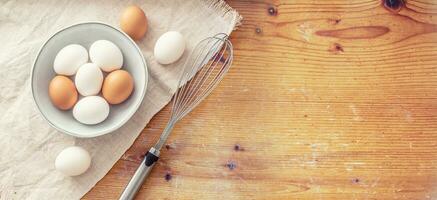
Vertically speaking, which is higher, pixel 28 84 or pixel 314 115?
pixel 28 84

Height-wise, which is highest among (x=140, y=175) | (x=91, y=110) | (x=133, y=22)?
(x=133, y=22)

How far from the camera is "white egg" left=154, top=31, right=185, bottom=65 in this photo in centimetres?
93

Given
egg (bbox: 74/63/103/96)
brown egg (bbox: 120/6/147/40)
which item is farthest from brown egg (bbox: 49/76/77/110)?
brown egg (bbox: 120/6/147/40)

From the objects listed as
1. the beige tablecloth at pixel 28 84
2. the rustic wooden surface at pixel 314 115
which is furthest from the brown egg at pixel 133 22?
the rustic wooden surface at pixel 314 115

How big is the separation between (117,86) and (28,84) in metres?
0.15

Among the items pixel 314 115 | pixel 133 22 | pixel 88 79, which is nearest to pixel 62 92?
pixel 88 79

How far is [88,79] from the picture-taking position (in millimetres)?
892

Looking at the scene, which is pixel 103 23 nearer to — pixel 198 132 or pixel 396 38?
pixel 198 132

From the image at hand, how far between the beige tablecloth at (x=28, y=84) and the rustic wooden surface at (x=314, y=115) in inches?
1.1

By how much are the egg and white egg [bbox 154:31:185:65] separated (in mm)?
96

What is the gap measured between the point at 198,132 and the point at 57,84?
0.75ft

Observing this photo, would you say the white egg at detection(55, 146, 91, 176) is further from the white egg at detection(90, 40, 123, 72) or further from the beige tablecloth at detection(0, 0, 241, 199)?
the white egg at detection(90, 40, 123, 72)

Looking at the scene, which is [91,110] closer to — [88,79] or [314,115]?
[88,79]

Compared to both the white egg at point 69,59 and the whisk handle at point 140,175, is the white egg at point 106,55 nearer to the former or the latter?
the white egg at point 69,59
